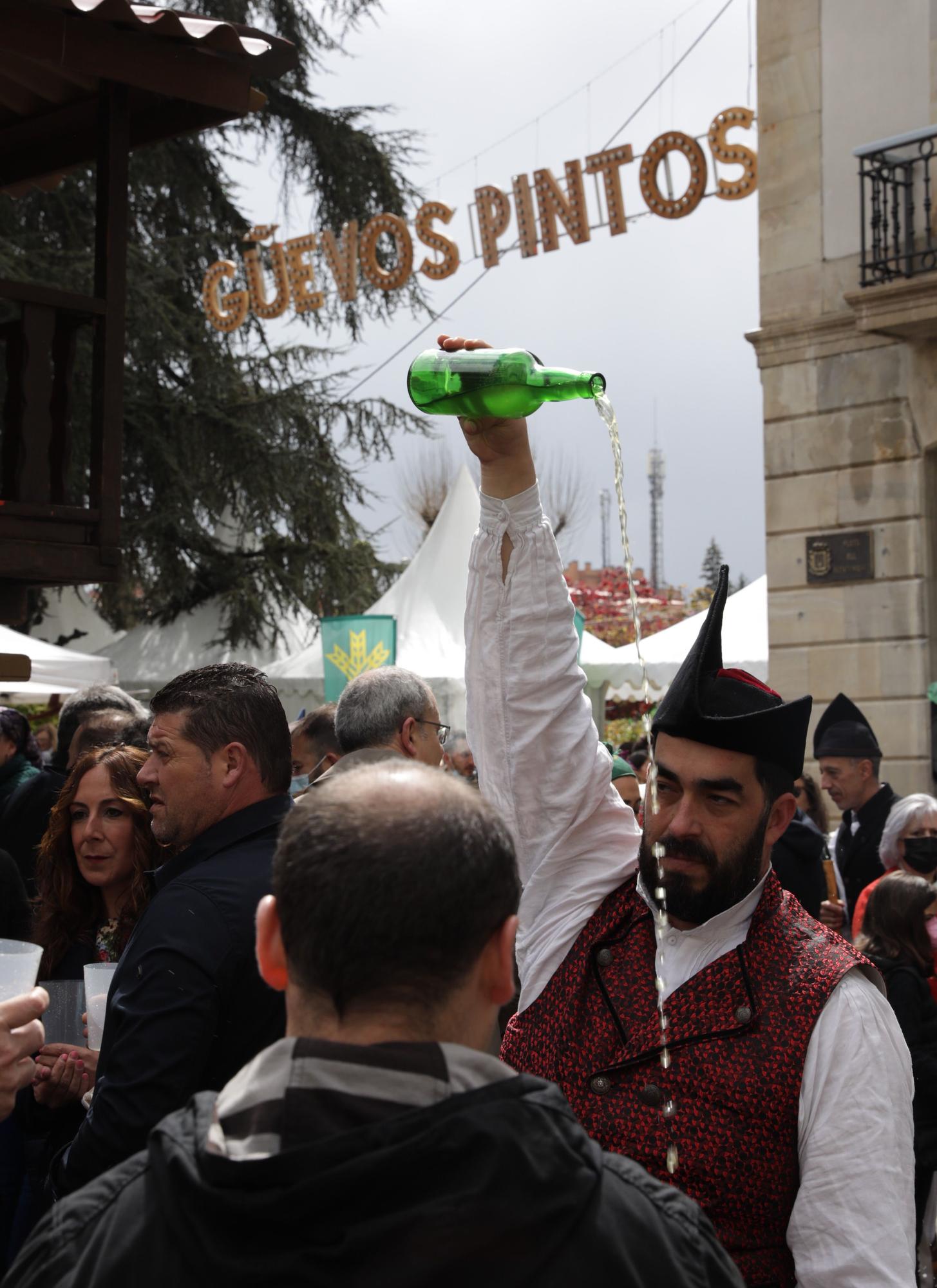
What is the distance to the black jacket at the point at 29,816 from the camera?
526cm

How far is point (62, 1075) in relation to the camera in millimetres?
2898

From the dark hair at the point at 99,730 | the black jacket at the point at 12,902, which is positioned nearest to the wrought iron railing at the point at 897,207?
the dark hair at the point at 99,730

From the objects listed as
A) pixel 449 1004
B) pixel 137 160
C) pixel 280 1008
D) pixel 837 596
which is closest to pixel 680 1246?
pixel 449 1004

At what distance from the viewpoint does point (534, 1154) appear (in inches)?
45.7

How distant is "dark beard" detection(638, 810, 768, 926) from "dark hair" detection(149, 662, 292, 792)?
95cm

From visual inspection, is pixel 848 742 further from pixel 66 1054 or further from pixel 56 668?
pixel 56 668

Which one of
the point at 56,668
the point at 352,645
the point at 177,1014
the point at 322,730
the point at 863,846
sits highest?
the point at 352,645

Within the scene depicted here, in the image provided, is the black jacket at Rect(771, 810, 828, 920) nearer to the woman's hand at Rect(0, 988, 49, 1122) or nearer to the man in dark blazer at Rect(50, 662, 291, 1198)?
the man in dark blazer at Rect(50, 662, 291, 1198)

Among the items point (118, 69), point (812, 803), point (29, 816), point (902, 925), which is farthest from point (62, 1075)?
point (812, 803)

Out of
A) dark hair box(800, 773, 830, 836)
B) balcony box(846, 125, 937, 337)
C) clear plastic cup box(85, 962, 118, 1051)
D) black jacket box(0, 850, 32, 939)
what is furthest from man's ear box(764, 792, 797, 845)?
balcony box(846, 125, 937, 337)

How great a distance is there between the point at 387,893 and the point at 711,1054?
106cm

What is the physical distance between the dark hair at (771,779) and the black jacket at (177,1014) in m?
0.92

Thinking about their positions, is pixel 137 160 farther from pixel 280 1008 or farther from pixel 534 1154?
pixel 534 1154

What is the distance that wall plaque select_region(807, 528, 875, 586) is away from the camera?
11.1 m
